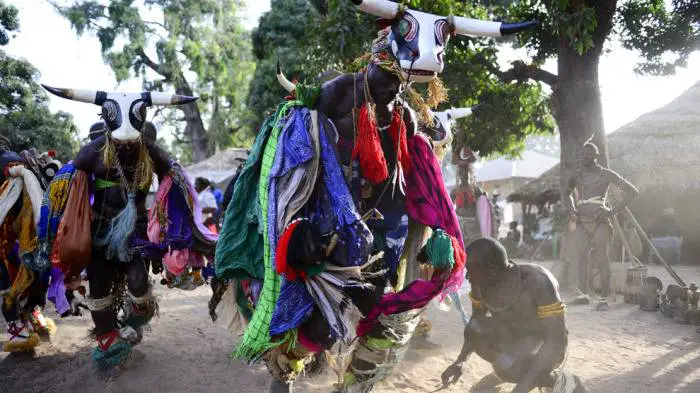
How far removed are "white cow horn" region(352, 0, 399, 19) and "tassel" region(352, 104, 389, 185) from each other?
1.47 feet

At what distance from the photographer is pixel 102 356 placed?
159 inches

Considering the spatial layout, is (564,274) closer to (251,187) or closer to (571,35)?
(571,35)

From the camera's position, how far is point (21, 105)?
965 centimetres

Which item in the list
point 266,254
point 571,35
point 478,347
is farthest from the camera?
point 571,35

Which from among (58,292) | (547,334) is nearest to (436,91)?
(547,334)

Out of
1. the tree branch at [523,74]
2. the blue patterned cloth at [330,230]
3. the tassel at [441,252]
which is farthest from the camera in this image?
the tree branch at [523,74]

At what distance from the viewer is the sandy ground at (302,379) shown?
3979mm

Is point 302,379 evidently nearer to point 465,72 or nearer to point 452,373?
point 452,373

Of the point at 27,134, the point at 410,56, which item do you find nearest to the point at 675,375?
the point at 410,56

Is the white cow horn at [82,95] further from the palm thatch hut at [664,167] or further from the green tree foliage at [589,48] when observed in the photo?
the palm thatch hut at [664,167]

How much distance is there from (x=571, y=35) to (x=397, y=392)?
5.94m

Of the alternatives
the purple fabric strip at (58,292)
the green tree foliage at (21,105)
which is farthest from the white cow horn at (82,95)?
the green tree foliage at (21,105)

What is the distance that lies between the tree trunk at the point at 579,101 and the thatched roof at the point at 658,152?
630 cm

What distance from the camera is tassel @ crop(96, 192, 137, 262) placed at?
3996 mm
